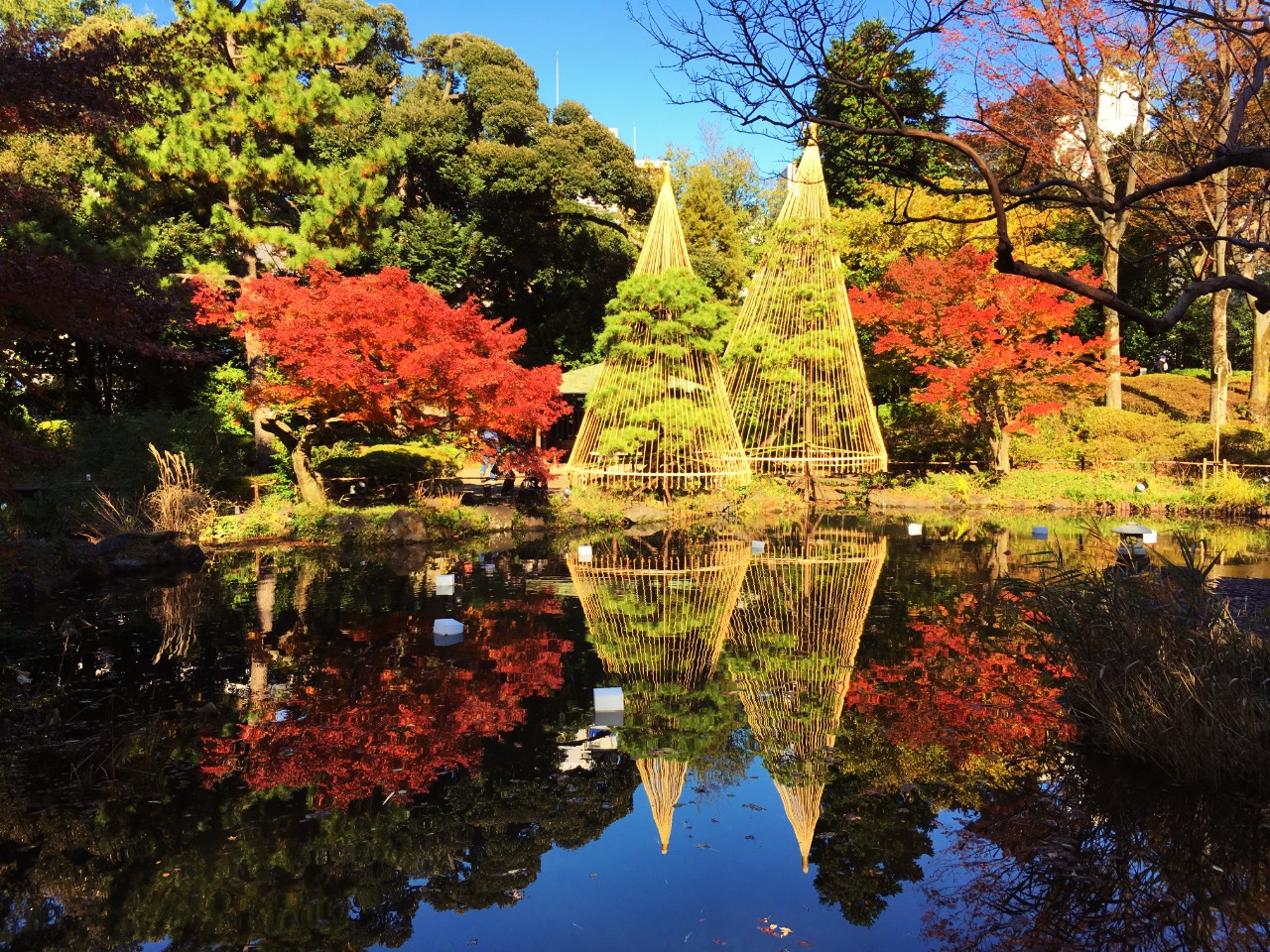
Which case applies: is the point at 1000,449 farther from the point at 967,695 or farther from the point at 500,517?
the point at 967,695

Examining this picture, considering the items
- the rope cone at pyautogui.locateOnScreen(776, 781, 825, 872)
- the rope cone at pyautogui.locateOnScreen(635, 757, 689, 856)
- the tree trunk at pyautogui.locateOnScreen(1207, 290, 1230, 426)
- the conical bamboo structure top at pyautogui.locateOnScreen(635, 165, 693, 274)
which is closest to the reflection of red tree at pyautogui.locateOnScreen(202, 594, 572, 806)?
the rope cone at pyautogui.locateOnScreen(635, 757, 689, 856)

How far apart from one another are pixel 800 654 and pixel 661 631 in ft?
3.83

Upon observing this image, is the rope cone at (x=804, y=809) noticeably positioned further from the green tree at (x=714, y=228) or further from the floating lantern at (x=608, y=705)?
the green tree at (x=714, y=228)

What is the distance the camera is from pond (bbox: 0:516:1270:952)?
122 inches

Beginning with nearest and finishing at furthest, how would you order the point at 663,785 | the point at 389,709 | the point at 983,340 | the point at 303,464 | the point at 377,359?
the point at 663,785 → the point at 389,709 → the point at 377,359 → the point at 303,464 → the point at 983,340

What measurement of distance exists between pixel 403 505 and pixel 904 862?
32.6 ft

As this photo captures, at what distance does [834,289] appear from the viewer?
15273 millimetres

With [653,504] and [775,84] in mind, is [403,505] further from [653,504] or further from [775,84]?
[775,84]

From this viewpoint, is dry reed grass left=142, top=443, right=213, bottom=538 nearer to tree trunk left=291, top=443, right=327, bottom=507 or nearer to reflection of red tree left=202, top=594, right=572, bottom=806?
tree trunk left=291, top=443, right=327, bottom=507

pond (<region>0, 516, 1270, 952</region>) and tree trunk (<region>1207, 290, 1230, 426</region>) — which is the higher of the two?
tree trunk (<region>1207, 290, 1230, 426</region>)

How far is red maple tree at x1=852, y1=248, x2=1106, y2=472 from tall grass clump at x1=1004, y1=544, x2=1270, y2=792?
11.2m

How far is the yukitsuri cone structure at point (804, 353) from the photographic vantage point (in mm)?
15125

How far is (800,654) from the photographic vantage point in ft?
20.8

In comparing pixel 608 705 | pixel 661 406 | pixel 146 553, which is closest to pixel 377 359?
pixel 146 553
